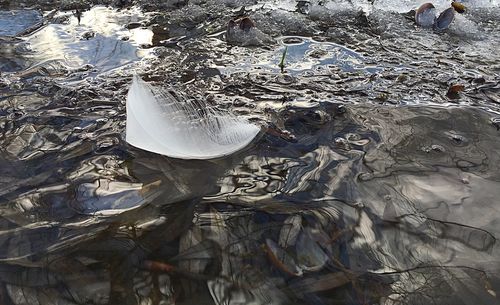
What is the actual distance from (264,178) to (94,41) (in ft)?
5.59

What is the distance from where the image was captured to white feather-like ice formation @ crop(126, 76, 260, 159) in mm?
1884

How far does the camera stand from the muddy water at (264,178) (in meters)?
1.45

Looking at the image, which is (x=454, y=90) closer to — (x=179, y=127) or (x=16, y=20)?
(x=179, y=127)

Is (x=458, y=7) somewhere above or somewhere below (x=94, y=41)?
above

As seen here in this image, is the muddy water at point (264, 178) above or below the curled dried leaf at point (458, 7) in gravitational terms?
below

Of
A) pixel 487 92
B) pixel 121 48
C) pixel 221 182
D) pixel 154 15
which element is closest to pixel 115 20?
pixel 154 15

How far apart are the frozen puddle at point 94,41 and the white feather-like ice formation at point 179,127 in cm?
67

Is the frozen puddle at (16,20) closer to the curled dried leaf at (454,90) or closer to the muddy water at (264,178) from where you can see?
the muddy water at (264,178)

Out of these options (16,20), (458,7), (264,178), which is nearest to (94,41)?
(16,20)

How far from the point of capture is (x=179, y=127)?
197cm

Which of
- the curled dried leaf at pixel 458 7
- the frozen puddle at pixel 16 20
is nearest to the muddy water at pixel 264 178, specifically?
the frozen puddle at pixel 16 20

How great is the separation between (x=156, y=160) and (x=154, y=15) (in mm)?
1780

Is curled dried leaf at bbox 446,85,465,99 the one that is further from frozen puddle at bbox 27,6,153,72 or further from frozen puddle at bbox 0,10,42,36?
frozen puddle at bbox 0,10,42,36

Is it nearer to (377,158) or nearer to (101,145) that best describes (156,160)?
(101,145)
